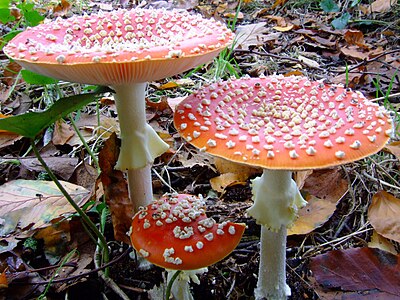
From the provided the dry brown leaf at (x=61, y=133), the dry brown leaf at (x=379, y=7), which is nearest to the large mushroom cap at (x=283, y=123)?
the dry brown leaf at (x=61, y=133)

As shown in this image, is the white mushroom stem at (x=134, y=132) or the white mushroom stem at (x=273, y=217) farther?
the white mushroom stem at (x=134, y=132)

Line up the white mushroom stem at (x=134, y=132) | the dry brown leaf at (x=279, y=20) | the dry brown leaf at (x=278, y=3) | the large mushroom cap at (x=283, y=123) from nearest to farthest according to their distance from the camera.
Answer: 1. the large mushroom cap at (x=283, y=123)
2. the white mushroom stem at (x=134, y=132)
3. the dry brown leaf at (x=279, y=20)
4. the dry brown leaf at (x=278, y=3)

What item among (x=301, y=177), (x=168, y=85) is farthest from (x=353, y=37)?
(x=301, y=177)

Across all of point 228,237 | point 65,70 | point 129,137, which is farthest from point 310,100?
point 65,70

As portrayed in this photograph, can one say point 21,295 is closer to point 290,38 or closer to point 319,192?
point 319,192

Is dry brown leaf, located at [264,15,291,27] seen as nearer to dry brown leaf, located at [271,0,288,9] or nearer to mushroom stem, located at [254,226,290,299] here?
dry brown leaf, located at [271,0,288,9]

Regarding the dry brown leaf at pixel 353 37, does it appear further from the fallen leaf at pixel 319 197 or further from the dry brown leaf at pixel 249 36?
the fallen leaf at pixel 319 197
